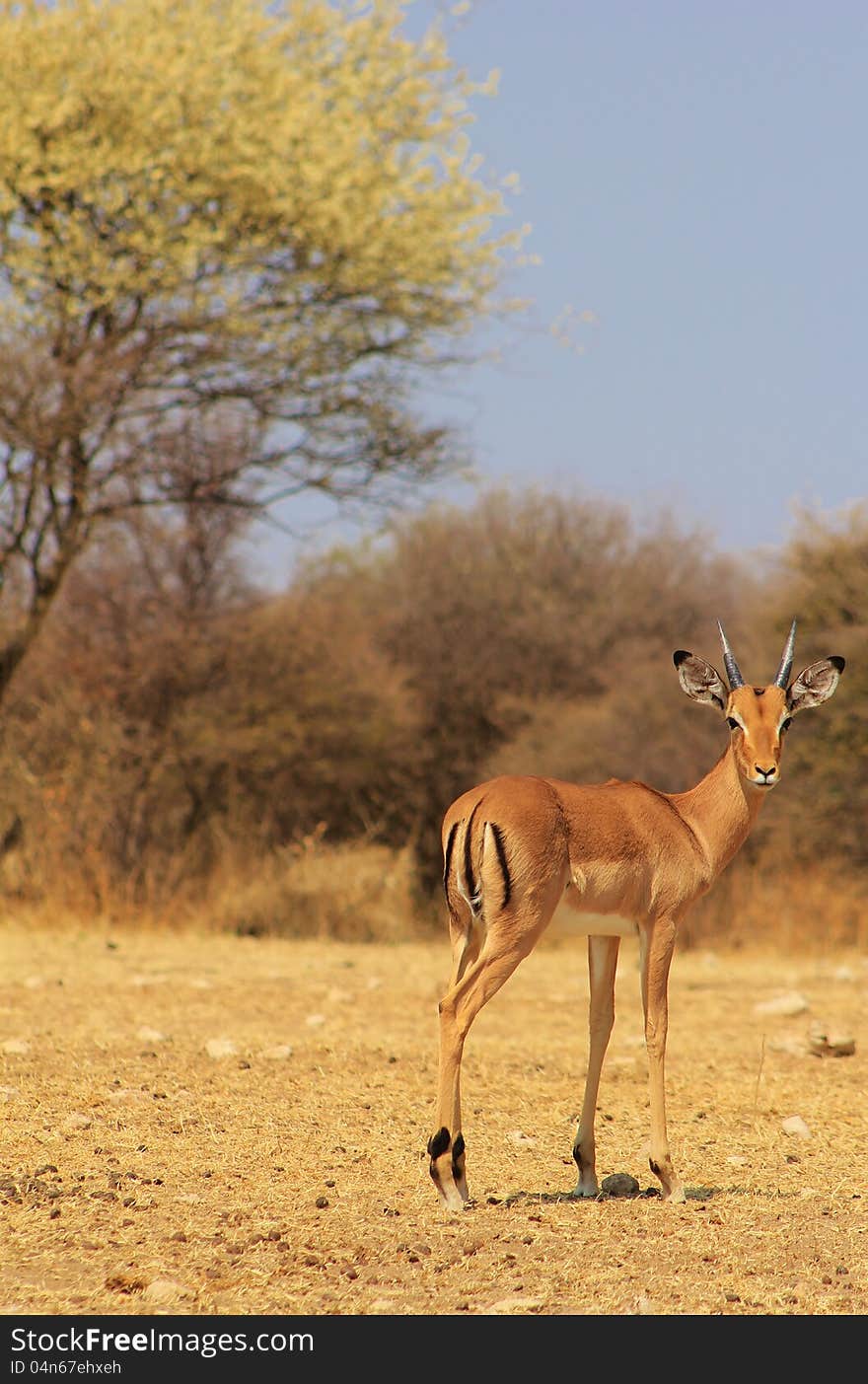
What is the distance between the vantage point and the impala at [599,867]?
551 cm

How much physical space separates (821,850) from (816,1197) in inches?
442

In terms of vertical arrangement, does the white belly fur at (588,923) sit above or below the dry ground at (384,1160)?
above

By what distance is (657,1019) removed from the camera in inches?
233

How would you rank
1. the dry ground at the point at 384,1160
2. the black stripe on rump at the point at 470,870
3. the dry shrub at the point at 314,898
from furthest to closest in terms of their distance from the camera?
the dry shrub at the point at 314,898 → the black stripe on rump at the point at 470,870 → the dry ground at the point at 384,1160

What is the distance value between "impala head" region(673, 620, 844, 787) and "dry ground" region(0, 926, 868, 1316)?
158 centimetres

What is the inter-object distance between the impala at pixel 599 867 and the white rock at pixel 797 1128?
1.46 meters

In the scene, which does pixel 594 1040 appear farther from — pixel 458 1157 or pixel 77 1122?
pixel 77 1122

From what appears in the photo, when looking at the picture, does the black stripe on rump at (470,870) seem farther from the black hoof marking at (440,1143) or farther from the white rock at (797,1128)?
the white rock at (797,1128)

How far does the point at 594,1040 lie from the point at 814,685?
1563 millimetres

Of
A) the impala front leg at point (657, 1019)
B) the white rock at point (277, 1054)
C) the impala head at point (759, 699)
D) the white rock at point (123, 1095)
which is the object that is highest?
the impala head at point (759, 699)

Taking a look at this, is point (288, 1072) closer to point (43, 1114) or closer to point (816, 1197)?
point (43, 1114)

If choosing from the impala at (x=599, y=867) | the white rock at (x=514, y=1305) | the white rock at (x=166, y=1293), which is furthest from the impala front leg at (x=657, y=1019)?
the white rock at (x=166, y=1293)

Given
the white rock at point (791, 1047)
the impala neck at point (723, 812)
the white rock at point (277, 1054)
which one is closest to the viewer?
the impala neck at point (723, 812)

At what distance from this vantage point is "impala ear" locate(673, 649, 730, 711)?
612 centimetres
